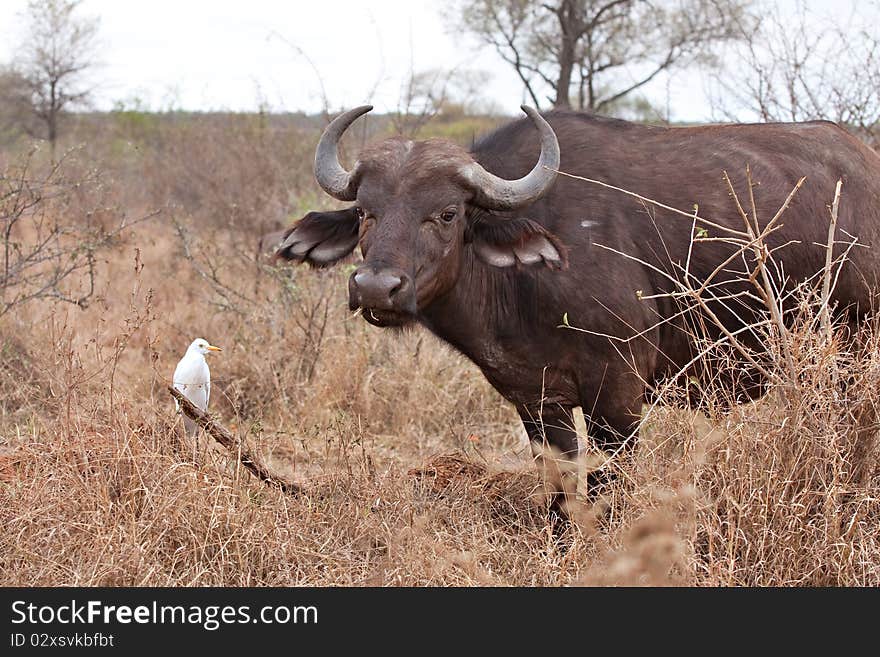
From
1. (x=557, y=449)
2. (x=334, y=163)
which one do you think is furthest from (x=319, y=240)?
(x=557, y=449)

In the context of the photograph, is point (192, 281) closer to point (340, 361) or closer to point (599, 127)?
point (340, 361)

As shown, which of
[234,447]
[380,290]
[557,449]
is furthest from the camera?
[557,449]

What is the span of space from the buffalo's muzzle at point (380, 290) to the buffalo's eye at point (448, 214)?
379 mm

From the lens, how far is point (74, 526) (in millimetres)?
3461

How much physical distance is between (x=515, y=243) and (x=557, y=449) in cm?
105

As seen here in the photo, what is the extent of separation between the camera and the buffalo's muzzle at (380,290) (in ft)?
11.0

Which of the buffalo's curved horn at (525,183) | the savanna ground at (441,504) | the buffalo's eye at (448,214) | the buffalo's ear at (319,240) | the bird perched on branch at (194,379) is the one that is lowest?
the savanna ground at (441,504)

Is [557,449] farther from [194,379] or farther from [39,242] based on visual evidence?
[39,242]

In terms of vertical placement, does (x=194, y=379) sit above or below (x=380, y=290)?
below

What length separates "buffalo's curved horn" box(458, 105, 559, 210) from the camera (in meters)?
3.80

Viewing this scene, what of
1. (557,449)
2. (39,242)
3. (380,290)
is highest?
(39,242)

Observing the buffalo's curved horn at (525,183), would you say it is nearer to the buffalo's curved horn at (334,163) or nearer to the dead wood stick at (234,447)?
the buffalo's curved horn at (334,163)

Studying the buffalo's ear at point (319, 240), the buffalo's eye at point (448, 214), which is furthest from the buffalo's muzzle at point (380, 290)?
the buffalo's ear at point (319, 240)

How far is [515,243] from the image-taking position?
385cm
